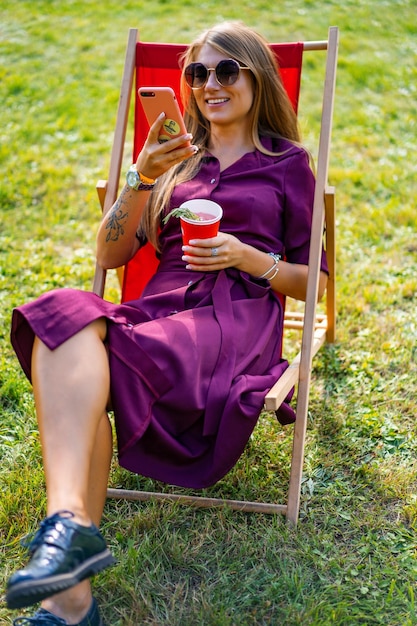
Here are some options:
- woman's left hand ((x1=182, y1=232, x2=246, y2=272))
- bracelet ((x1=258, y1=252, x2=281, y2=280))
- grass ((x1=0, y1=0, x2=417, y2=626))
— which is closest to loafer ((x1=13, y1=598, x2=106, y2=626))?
grass ((x1=0, y1=0, x2=417, y2=626))

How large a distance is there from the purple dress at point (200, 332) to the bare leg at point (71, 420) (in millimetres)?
64

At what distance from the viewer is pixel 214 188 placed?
298 cm

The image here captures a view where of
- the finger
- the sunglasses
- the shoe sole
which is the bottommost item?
the shoe sole

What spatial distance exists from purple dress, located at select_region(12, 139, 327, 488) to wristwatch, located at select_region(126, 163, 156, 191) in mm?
228

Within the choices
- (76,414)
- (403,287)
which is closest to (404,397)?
(403,287)

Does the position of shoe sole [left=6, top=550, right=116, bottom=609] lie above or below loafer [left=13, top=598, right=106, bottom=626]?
above

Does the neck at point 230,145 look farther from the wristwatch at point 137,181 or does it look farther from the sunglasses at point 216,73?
the wristwatch at point 137,181

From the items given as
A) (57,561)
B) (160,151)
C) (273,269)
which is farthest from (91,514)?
(160,151)

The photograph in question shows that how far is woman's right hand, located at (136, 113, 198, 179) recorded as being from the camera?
2.65 meters

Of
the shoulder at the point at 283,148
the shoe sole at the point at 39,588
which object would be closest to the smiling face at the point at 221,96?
the shoulder at the point at 283,148

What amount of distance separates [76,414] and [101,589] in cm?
66

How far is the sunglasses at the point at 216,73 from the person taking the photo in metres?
2.86

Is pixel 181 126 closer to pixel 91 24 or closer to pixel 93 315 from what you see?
pixel 93 315

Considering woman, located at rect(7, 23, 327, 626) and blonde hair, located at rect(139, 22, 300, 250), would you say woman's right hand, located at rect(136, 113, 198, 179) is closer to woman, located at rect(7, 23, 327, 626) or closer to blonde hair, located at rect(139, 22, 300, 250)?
woman, located at rect(7, 23, 327, 626)
